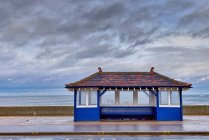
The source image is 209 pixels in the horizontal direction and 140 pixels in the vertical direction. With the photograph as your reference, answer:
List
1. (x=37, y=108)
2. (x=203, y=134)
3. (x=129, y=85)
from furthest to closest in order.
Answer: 1. (x=37, y=108)
2. (x=129, y=85)
3. (x=203, y=134)

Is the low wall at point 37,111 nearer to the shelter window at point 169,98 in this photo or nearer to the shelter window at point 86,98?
the shelter window at point 86,98

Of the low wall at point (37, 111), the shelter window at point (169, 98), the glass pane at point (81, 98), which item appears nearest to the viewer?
the glass pane at point (81, 98)

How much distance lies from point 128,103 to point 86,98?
3828mm

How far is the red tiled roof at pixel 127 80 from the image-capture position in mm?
29344

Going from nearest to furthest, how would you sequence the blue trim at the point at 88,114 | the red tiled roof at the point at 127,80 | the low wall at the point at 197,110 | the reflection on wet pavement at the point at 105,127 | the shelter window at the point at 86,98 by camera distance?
1. the reflection on wet pavement at the point at 105,127
2. the red tiled roof at the point at 127,80
3. the blue trim at the point at 88,114
4. the shelter window at the point at 86,98
5. the low wall at the point at 197,110

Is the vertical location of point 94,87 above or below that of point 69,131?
above

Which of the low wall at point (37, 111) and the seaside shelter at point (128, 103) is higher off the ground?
the seaside shelter at point (128, 103)

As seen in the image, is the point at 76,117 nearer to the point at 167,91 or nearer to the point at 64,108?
the point at 167,91

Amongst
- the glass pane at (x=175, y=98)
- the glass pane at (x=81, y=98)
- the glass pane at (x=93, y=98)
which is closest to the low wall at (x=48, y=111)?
the glass pane at (x=81, y=98)

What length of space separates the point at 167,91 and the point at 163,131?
9227mm

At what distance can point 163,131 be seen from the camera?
68.9 ft

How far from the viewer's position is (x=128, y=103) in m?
31.0

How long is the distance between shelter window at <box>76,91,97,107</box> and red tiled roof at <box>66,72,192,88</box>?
0.84 metres

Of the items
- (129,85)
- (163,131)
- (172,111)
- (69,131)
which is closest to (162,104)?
(172,111)
